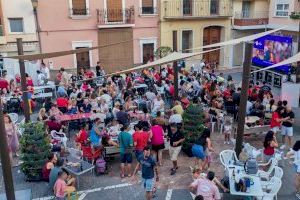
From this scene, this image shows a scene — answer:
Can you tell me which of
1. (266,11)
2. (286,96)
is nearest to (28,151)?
(286,96)

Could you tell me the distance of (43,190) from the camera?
911 cm

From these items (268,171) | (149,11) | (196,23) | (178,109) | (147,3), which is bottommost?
(268,171)

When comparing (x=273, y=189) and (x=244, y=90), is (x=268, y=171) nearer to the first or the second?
(x=273, y=189)

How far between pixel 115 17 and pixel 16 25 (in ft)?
18.9

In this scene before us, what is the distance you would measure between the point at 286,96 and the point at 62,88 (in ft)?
30.6

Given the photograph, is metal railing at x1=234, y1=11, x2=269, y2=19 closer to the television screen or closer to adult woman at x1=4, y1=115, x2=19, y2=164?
the television screen

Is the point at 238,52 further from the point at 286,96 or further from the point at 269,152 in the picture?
the point at 269,152

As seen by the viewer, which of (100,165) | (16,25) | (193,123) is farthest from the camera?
(16,25)

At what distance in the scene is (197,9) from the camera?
23.1m

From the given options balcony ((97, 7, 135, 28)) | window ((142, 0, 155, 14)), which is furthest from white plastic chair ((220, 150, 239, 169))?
window ((142, 0, 155, 14))

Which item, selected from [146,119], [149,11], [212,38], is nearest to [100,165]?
[146,119]

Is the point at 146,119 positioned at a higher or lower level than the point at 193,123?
lower

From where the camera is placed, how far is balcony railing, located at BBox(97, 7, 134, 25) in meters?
21.4

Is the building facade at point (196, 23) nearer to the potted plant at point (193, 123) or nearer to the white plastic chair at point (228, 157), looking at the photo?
the potted plant at point (193, 123)
